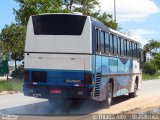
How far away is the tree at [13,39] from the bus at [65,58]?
20.8 meters

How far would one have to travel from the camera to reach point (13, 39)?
37594 mm

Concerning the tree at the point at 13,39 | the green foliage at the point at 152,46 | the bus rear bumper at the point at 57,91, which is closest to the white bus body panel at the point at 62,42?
the bus rear bumper at the point at 57,91

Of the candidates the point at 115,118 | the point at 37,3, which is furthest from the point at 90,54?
the point at 37,3

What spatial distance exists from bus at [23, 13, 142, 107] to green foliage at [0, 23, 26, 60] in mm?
20777

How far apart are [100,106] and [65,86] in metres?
3.30

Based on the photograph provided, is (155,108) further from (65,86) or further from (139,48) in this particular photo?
(139,48)

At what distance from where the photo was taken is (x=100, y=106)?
1855 centimetres

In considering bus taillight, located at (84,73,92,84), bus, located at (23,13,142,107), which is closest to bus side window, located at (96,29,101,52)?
bus, located at (23,13,142,107)

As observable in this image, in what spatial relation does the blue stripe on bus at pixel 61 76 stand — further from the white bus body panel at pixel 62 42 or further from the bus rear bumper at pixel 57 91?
the white bus body panel at pixel 62 42

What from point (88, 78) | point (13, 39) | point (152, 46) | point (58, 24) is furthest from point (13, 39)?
point (152, 46)

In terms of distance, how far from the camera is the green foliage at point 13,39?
37031mm

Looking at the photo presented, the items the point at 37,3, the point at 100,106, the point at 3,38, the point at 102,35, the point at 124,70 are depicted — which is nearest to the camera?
the point at 102,35

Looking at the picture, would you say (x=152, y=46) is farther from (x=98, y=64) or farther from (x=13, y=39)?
(x=98, y=64)

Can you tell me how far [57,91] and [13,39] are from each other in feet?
74.0
